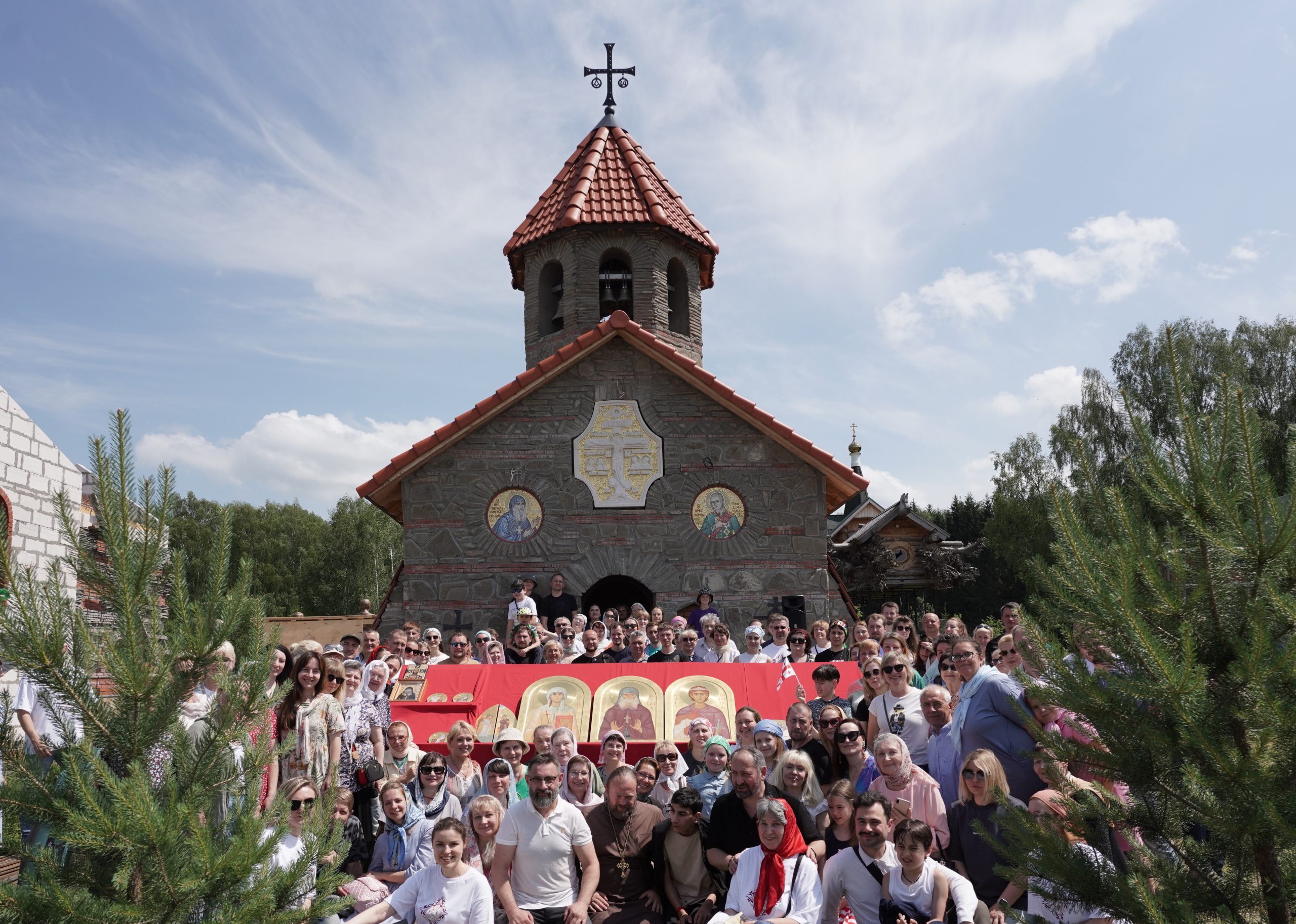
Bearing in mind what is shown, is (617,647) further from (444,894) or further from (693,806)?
(444,894)

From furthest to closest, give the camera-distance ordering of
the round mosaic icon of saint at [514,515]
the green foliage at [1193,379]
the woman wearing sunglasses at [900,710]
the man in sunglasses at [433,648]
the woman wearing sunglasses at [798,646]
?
1. the green foliage at [1193,379]
2. the round mosaic icon of saint at [514,515]
3. the man in sunglasses at [433,648]
4. the woman wearing sunglasses at [798,646]
5. the woman wearing sunglasses at [900,710]

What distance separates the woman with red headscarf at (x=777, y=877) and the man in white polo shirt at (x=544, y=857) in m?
1.01

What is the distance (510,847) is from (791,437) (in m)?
9.44

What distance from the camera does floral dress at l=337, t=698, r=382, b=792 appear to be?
6621 millimetres

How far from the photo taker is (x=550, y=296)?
736 inches

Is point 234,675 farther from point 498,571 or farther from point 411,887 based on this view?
point 498,571

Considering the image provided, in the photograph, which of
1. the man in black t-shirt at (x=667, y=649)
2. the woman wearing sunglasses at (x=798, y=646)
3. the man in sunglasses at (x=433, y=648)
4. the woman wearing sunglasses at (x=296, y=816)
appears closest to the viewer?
the woman wearing sunglasses at (x=296, y=816)

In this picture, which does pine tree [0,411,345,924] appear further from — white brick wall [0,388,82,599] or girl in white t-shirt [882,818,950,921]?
white brick wall [0,388,82,599]

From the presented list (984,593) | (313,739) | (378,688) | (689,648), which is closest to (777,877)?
(313,739)

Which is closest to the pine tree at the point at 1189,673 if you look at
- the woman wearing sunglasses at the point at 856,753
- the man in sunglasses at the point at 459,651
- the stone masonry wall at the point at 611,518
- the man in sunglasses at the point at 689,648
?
the woman wearing sunglasses at the point at 856,753

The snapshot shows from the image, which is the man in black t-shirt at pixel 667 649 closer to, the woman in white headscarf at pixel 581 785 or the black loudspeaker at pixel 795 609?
the woman in white headscarf at pixel 581 785

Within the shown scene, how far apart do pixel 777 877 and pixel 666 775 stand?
1597mm

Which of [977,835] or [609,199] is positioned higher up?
[609,199]

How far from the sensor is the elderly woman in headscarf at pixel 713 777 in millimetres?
6504
